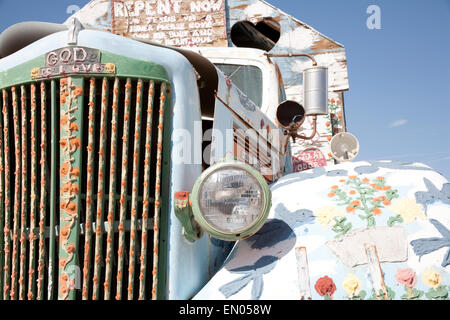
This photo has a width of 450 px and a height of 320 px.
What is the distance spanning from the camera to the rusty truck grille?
1.74m

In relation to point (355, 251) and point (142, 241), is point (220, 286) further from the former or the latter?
point (355, 251)

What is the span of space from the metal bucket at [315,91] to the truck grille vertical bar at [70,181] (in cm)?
208

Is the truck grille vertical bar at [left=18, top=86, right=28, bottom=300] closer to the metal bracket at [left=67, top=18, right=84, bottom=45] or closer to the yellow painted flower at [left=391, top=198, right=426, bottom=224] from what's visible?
the metal bracket at [left=67, top=18, right=84, bottom=45]

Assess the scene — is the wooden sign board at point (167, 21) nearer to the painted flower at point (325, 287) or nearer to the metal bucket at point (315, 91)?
the metal bucket at point (315, 91)

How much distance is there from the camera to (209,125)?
231 cm

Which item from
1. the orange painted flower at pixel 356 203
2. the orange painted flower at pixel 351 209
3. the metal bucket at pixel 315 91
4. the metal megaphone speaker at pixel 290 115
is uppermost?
the metal bucket at pixel 315 91

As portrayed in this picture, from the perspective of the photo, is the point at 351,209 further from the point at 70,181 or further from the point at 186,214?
the point at 70,181

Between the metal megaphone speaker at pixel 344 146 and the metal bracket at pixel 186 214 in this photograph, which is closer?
the metal bracket at pixel 186 214

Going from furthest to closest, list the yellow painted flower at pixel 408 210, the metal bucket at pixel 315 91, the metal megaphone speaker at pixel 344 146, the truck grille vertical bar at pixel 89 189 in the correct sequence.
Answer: the metal megaphone speaker at pixel 344 146 < the metal bucket at pixel 315 91 < the yellow painted flower at pixel 408 210 < the truck grille vertical bar at pixel 89 189

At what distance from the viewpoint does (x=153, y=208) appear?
73.6 inches

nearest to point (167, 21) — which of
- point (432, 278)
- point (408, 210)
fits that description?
point (408, 210)

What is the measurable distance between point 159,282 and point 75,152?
637mm

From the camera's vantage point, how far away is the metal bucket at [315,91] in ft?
11.3

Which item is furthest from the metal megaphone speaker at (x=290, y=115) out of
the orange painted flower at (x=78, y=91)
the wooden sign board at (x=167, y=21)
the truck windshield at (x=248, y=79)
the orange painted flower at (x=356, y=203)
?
the wooden sign board at (x=167, y=21)
